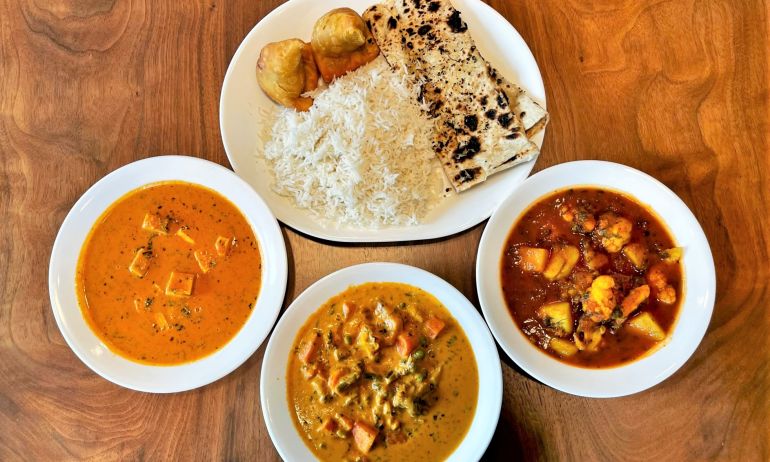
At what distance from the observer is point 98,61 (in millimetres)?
2729

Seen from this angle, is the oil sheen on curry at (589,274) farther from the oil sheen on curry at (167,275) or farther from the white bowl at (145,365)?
the oil sheen on curry at (167,275)

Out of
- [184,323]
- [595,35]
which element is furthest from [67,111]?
[595,35]

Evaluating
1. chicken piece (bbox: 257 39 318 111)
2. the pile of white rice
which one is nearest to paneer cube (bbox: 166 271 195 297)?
the pile of white rice

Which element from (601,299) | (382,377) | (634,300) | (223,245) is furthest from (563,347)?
(223,245)

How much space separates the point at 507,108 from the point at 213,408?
2090 millimetres

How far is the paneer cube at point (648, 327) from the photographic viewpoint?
2.37 meters

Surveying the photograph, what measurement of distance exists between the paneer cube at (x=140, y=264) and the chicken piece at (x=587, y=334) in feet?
6.77

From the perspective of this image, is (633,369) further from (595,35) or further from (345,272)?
(595,35)

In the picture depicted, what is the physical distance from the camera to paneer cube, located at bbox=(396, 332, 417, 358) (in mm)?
2373

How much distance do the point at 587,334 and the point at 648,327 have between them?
0.29 meters

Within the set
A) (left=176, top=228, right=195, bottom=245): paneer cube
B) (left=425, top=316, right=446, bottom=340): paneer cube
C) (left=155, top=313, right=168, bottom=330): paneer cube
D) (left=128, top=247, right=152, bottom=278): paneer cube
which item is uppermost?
(left=176, top=228, right=195, bottom=245): paneer cube

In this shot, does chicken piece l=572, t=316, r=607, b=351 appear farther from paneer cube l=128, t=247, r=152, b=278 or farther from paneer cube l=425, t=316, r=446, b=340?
paneer cube l=128, t=247, r=152, b=278

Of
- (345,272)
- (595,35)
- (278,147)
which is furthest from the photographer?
(595,35)

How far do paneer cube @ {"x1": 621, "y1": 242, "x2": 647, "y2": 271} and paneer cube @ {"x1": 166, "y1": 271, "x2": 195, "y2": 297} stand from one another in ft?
6.81
